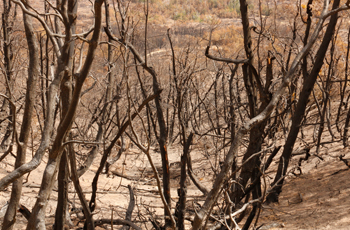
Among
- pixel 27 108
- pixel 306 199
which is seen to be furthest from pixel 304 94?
pixel 27 108

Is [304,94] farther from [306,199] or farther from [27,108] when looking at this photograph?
[27,108]

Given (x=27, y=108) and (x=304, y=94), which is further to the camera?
(x=304, y=94)

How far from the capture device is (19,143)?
6.82 ft

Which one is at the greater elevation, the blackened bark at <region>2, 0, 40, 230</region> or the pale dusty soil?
the blackened bark at <region>2, 0, 40, 230</region>

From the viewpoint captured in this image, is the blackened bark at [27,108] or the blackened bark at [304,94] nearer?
the blackened bark at [27,108]

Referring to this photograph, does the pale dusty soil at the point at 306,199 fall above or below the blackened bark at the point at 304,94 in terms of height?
below

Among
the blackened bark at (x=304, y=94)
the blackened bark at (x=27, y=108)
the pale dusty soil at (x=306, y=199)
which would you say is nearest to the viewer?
the blackened bark at (x=27, y=108)

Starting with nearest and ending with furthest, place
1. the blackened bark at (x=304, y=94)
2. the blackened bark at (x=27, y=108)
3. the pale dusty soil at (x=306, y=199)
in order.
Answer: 1. the blackened bark at (x=27, y=108)
2. the pale dusty soil at (x=306, y=199)
3. the blackened bark at (x=304, y=94)

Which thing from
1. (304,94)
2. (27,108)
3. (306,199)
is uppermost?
(27,108)

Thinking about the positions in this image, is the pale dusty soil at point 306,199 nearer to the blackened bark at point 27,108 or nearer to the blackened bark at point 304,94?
the blackened bark at point 304,94

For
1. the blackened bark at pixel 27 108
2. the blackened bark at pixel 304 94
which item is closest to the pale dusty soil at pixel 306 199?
the blackened bark at pixel 304 94

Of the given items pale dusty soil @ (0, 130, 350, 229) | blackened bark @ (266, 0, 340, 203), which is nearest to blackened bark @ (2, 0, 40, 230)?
pale dusty soil @ (0, 130, 350, 229)

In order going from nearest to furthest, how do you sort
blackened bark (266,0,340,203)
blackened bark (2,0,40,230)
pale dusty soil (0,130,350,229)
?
blackened bark (2,0,40,230), pale dusty soil (0,130,350,229), blackened bark (266,0,340,203)

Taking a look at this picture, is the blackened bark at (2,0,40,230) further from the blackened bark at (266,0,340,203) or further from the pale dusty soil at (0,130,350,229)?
the blackened bark at (266,0,340,203)
